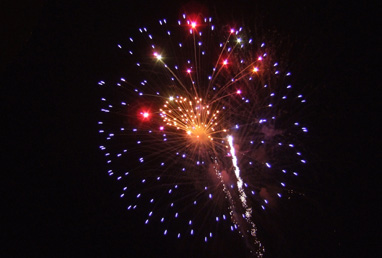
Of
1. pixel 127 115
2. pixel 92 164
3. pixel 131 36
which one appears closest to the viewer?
pixel 131 36

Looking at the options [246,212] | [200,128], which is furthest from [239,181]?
[200,128]

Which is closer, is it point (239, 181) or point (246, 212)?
point (246, 212)

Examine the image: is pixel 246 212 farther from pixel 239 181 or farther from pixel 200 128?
pixel 200 128

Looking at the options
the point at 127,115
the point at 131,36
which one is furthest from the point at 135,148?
the point at 131,36

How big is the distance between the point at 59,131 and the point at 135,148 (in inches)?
66.1

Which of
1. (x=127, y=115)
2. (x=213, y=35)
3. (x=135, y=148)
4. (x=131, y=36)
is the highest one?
(x=131, y=36)

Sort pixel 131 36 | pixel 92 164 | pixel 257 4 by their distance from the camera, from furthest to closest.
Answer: pixel 92 164 < pixel 131 36 < pixel 257 4

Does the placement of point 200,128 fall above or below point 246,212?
above

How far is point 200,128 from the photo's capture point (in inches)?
169

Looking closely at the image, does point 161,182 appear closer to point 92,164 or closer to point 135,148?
point 135,148

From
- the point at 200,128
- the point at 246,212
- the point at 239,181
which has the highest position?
the point at 200,128

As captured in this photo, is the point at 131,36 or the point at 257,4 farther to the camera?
the point at 131,36

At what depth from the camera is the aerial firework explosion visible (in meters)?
4.00

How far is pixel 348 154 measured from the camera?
3.81 m
